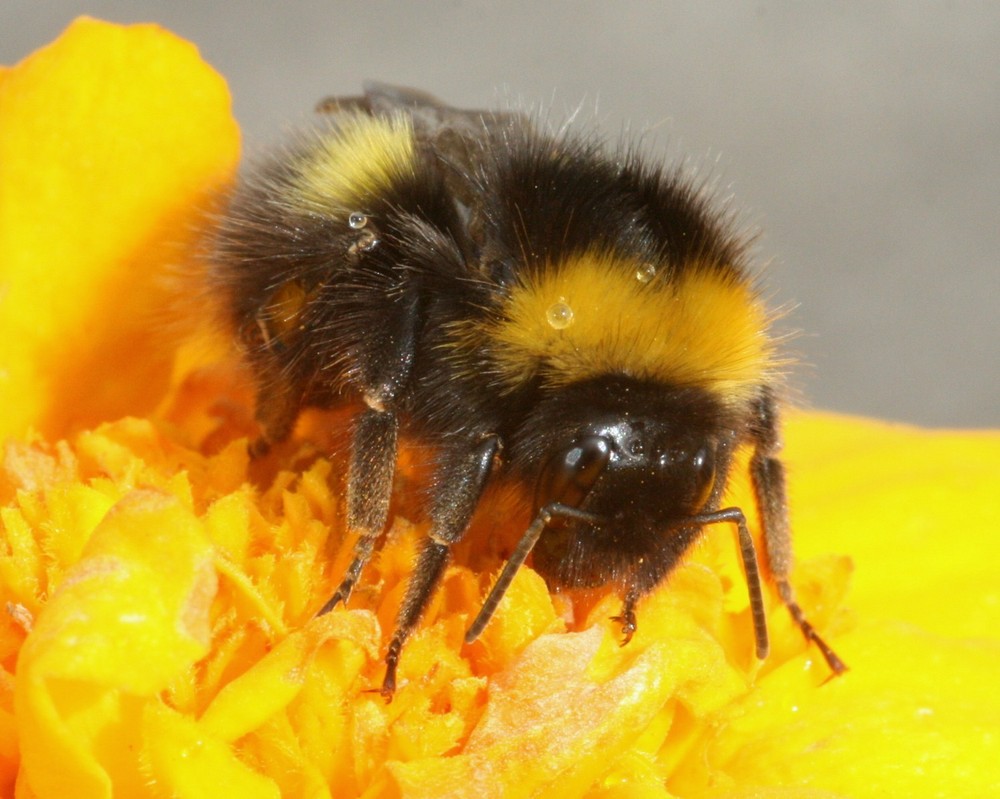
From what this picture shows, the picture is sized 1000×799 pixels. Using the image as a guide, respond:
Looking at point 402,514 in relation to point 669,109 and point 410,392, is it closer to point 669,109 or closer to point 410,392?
point 410,392

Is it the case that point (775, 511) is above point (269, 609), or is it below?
above

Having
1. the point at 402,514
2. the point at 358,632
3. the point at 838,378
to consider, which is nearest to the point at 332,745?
the point at 358,632

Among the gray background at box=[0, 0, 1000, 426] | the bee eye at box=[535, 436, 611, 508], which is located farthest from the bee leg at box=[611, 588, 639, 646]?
the gray background at box=[0, 0, 1000, 426]

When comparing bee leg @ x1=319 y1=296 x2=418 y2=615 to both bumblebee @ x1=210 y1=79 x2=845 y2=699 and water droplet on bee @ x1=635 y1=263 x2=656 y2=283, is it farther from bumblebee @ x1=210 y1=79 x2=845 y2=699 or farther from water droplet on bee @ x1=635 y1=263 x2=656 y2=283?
water droplet on bee @ x1=635 y1=263 x2=656 y2=283

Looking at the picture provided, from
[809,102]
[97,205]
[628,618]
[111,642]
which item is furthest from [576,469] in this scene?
[809,102]

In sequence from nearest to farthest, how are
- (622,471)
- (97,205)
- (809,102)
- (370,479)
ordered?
(622,471) < (370,479) < (97,205) < (809,102)

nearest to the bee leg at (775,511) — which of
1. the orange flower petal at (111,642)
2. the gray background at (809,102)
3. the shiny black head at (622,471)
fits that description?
the shiny black head at (622,471)

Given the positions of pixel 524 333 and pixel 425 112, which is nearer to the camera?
pixel 524 333

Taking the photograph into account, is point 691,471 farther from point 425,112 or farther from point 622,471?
point 425,112
